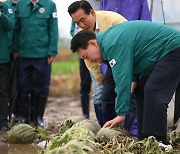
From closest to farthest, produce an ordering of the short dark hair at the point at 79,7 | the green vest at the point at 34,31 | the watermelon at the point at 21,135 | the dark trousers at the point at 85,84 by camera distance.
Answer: the short dark hair at the point at 79,7
the watermelon at the point at 21,135
the green vest at the point at 34,31
the dark trousers at the point at 85,84

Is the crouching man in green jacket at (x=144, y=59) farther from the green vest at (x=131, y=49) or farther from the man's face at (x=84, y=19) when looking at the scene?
the man's face at (x=84, y=19)

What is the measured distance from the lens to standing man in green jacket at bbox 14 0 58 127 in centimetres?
673

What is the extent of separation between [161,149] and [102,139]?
0.51m

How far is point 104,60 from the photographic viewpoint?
4.47 m

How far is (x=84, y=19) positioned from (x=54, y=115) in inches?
176

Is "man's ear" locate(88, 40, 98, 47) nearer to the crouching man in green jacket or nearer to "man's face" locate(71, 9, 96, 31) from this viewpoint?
the crouching man in green jacket

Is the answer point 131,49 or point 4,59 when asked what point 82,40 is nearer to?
point 131,49

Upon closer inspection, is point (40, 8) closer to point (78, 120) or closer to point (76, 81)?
point (78, 120)

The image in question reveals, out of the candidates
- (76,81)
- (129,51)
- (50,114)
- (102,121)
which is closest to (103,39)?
(129,51)

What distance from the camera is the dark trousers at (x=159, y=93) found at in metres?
4.39

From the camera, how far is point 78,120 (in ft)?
17.3

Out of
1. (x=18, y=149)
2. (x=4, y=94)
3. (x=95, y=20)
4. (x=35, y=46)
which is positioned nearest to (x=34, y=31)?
(x=35, y=46)

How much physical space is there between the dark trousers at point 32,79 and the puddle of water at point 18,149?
1362 millimetres

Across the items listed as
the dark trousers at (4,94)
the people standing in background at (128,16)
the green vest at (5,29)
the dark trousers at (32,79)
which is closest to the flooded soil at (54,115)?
the dark trousers at (4,94)
